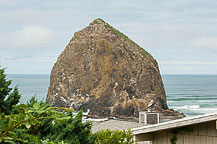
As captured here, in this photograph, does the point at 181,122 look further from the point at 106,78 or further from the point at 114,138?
the point at 106,78

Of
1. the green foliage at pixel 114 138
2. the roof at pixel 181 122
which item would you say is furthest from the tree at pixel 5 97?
the green foliage at pixel 114 138

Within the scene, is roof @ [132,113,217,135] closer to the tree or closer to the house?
the house

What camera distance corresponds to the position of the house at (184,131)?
271 inches

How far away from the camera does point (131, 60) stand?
7944 centimetres

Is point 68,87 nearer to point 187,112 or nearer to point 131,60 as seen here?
point 131,60

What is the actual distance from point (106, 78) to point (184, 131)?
67596 mm

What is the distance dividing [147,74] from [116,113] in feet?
44.3

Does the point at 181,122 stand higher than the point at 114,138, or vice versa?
the point at 181,122

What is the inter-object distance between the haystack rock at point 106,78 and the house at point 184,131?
59.7 meters

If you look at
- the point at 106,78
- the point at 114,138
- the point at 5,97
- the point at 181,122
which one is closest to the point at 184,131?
the point at 181,122

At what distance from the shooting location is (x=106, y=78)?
75.2 meters

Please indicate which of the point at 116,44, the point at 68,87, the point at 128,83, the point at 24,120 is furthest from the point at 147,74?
the point at 24,120

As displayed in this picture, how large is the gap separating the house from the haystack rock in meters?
59.7

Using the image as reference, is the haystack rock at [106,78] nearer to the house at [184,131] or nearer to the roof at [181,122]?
the house at [184,131]
